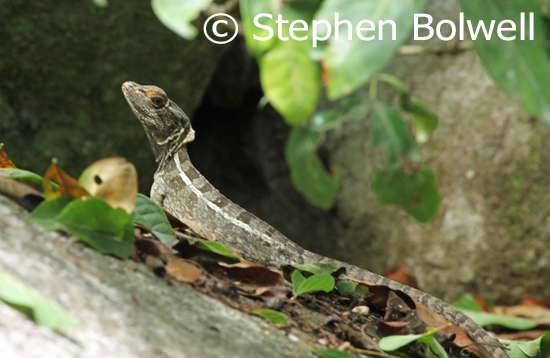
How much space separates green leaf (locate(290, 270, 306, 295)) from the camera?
2.24 metres

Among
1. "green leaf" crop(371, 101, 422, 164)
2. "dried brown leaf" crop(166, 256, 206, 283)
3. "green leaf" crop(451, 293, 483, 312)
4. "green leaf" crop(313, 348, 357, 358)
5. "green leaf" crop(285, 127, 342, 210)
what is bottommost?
"green leaf" crop(451, 293, 483, 312)

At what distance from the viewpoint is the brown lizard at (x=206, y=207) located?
3.07 metres

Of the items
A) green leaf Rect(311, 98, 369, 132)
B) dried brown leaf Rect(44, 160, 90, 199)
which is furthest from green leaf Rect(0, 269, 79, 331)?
green leaf Rect(311, 98, 369, 132)

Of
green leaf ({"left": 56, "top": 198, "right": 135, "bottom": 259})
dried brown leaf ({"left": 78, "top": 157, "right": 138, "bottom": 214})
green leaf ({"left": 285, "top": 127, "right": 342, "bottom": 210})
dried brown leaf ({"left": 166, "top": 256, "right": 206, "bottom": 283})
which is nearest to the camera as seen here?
green leaf ({"left": 285, "top": 127, "right": 342, "bottom": 210})

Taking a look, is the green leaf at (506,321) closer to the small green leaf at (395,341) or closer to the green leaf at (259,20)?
the small green leaf at (395,341)

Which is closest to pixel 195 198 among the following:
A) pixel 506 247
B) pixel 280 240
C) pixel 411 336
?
pixel 280 240

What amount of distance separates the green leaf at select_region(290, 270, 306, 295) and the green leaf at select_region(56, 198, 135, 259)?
76 cm

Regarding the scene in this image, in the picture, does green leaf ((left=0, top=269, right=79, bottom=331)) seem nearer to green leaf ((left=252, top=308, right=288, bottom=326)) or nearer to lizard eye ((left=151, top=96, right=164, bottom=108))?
green leaf ((left=252, top=308, right=288, bottom=326))

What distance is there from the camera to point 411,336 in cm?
202

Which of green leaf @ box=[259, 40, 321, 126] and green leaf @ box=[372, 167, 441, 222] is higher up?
green leaf @ box=[259, 40, 321, 126]

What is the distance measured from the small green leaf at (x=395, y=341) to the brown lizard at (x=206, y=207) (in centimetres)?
85

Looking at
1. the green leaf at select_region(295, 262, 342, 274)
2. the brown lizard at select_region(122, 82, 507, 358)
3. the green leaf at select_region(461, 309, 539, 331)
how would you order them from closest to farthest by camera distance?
1. the green leaf at select_region(295, 262, 342, 274)
2. the brown lizard at select_region(122, 82, 507, 358)
3. the green leaf at select_region(461, 309, 539, 331)

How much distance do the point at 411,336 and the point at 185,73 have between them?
410 centimetres

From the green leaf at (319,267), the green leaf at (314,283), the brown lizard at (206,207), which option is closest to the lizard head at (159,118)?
the brown lizard at (206,207)
